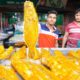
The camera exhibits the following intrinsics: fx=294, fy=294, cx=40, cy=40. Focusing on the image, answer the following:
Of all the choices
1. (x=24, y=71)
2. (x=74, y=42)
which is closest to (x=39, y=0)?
(x=74, y=42)

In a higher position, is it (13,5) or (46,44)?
(13,5)

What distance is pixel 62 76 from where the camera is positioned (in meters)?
1.43

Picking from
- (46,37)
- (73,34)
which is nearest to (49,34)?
(46,37)

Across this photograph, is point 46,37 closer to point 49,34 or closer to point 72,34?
point 49,34

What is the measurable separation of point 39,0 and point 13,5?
0.74 m

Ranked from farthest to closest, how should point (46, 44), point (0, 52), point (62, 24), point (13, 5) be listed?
point (62, 24), point (13, 5), point (46, 44), point (0, 52)

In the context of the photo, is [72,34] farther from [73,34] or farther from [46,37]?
[46,37]

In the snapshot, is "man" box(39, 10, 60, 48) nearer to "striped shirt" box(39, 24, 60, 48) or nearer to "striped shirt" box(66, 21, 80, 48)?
"striped shirt" box(39, 24, 60, 48)

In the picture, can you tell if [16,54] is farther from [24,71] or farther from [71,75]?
[71,75]

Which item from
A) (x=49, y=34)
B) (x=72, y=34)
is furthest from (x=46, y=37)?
(x=72, y=34)

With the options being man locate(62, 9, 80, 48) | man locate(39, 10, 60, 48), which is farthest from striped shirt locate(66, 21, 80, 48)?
man locate(39, 10, 60, 48)

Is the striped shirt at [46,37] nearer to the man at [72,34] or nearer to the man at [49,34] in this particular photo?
the man at [49,34]

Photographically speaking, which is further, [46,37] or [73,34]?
[73,34]

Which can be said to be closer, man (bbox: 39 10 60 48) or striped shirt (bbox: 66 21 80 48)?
man (bbox: 39 10 60 48)
